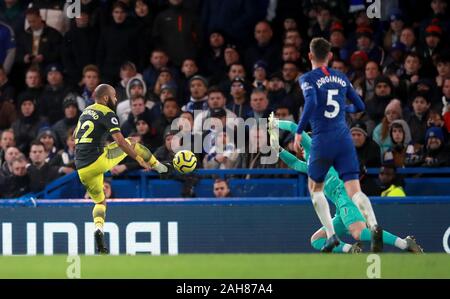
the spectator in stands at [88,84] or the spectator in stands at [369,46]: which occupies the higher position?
the spectator in stands at [369,46]

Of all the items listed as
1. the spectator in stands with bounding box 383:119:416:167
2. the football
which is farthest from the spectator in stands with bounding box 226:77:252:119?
the football

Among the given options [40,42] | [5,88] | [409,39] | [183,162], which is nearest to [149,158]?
[183,162]

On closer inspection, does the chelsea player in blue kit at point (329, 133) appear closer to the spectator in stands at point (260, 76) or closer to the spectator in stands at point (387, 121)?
the spectator in stands at point (387, 121)

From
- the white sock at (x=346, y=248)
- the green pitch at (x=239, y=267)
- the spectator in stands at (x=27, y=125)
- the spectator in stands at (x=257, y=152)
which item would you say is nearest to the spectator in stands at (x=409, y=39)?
the spectator in stands at (x=257, y=152)

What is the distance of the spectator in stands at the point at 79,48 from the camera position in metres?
18.8

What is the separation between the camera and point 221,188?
1530 centimetres

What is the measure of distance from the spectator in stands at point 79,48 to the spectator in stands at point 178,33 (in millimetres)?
999

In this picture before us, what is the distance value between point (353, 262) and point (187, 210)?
352cm

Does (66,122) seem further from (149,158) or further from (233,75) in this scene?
(149,158)

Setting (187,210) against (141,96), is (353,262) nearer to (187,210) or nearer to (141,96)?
(187,210)

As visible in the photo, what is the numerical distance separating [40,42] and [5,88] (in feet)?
2.83

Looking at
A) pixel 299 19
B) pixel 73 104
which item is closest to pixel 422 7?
pixel 299 19

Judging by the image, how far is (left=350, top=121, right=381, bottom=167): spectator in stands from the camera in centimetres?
1544

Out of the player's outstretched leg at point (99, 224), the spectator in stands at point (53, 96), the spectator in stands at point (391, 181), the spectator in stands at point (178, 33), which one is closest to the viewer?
the player's outstretched leg at point (99, 224)
